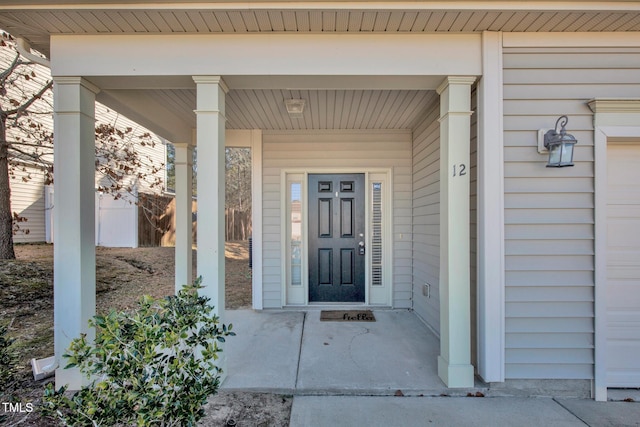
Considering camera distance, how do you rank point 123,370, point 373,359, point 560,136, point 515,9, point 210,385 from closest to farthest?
point 123,370 → point 210,385 → point 515,9 → point 560,136 → point 373,359

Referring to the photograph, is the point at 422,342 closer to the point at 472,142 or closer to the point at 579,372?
the point at 579,372

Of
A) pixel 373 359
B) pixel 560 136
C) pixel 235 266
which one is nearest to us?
pixel 560 136

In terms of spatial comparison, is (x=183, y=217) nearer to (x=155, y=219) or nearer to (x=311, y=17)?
(x=311, y=17)

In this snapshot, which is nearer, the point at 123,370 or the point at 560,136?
the point at 123,370

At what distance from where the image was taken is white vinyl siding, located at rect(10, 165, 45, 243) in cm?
639

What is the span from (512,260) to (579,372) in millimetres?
955

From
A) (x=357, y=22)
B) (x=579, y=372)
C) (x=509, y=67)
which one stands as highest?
(x=357, y=22)

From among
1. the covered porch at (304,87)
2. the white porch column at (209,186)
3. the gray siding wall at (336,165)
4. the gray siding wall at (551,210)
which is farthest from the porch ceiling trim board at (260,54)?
the gray siding wall at (336,165)

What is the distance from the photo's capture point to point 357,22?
2.21m

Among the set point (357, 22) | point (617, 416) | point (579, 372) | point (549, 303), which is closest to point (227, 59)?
point (357, 22)

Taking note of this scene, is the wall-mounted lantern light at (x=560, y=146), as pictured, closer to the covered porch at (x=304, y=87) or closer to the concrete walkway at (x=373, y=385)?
the covered porch at (x=304, y=87)

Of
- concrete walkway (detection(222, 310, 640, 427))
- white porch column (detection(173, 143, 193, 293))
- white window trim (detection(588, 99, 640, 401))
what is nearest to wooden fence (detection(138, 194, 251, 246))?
white porch column (detection(173, 143, 193, 293))

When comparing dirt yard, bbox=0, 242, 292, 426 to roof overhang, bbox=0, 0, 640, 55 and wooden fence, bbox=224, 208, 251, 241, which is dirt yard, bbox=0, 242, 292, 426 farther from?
wooden fence, bbox=224, 208, 251, 241

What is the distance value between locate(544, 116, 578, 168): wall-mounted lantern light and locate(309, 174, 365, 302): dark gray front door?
237 cm
